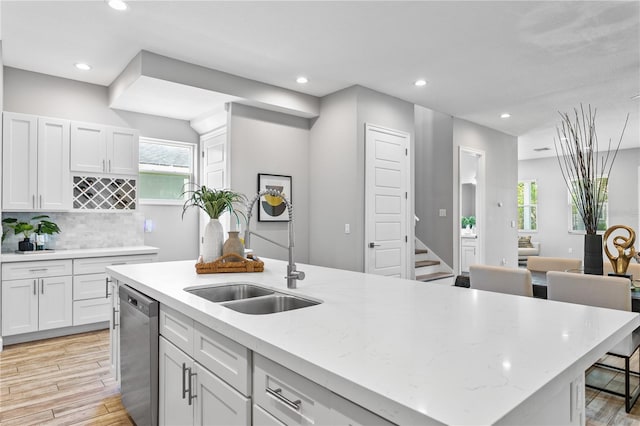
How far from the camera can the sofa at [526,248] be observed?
929cm

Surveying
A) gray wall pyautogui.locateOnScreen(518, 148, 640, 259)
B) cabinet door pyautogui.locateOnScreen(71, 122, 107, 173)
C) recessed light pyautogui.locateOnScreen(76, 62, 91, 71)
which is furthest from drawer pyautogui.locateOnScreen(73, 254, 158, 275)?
gray wall pyautogui.locateOnScreen(518, 148, 640, 259)

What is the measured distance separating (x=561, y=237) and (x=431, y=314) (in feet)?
32.3

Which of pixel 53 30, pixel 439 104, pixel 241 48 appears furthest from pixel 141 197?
pixel 439 104

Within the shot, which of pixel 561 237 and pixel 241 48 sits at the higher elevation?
pixel 241 48

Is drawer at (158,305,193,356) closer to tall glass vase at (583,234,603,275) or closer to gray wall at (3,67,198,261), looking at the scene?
tall glass vase at (583,234,603,275)

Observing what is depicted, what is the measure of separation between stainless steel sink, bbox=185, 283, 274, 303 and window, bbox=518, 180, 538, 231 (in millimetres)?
9924

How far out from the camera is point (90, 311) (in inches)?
160

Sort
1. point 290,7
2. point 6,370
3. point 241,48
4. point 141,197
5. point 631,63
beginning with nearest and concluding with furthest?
point 290,7, point 6,370, point 241,48, point 631,63, point 141,197

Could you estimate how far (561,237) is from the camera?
9.49 meters

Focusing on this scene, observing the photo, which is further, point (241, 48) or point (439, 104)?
point (439, 104)

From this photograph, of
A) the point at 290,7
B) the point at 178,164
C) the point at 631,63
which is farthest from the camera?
the point at 178,164

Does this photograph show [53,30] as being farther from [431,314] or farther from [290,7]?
[431,314]

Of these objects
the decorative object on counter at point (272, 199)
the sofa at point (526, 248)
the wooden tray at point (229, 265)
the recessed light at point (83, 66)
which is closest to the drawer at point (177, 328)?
the wooden tray at point (229, 265)

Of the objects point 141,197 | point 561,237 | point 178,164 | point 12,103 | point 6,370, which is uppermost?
point 12,103
